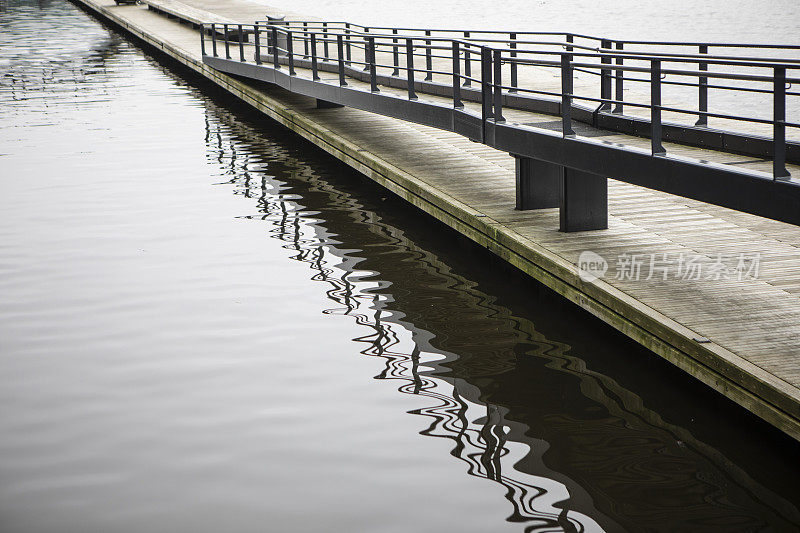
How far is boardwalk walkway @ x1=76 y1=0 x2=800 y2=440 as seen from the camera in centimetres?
586

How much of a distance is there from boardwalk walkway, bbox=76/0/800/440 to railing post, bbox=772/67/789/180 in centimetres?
99

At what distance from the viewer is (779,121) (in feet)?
19.0

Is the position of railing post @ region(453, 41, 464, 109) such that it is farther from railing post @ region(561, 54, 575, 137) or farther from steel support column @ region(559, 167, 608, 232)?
railing post @ region(561, 54, 575, 137)

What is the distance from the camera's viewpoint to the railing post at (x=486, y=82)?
30.7 ft

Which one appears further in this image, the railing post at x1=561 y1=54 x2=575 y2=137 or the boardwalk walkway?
the railing post at x1=561 y1=54 x2=575 y2=137

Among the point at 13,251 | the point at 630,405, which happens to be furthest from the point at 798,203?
the point at 13,251

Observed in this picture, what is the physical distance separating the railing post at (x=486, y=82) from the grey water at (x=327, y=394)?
1416mm

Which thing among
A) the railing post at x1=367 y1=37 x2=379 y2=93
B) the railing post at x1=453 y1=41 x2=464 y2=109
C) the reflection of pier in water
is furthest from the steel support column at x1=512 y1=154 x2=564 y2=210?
the railing post at x1=367 y1=37 x2=379 y2=93

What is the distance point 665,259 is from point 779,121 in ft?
7.18

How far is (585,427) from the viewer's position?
626cm

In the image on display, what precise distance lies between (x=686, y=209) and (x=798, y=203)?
3725 mm

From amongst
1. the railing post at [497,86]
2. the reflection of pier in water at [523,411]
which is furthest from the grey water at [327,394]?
the railing post at [497,86]

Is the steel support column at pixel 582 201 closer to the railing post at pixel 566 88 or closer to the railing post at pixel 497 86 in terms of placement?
the railing post at pixel 566 88

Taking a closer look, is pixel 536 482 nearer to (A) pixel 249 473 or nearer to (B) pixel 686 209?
(A) pixel 249 473
